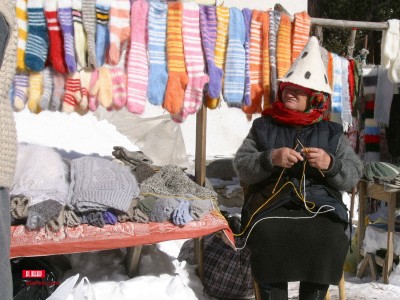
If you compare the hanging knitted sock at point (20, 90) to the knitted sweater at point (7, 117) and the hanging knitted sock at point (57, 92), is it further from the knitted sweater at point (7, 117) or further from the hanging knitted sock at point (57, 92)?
the knitted sweater at point (7, 117)

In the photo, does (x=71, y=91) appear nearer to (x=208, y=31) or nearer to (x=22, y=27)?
(x=22, y=27)

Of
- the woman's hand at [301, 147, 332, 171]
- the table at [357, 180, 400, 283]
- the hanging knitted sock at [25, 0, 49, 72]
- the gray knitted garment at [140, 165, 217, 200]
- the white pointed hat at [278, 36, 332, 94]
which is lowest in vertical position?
the table at [357, 180, 400, 283]

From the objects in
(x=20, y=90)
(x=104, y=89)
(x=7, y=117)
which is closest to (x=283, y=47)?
(x=104, y=89)

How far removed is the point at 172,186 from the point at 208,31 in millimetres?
1004

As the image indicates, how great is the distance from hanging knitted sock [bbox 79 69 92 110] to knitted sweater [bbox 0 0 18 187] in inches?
52.0

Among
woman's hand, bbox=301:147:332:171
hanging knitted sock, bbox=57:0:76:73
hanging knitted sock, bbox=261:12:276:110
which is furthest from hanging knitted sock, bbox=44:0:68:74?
woman's hand, bbox=301:147:332:171

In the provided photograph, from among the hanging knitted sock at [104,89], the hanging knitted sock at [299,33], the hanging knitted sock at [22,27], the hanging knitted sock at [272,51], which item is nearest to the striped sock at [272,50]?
the hanging knitted sock at [272,51]

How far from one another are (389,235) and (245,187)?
127cm

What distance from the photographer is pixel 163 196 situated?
123 inches

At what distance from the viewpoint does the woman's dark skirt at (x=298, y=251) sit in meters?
2.69

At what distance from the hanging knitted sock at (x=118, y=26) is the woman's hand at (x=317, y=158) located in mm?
1188

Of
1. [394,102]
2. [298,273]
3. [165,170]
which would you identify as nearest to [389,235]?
[394,102]

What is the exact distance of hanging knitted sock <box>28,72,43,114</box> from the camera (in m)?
2.85

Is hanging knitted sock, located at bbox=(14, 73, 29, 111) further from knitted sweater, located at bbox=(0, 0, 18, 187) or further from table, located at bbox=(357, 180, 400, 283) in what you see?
table, located at bbox=(357, 180, 400, 283)
